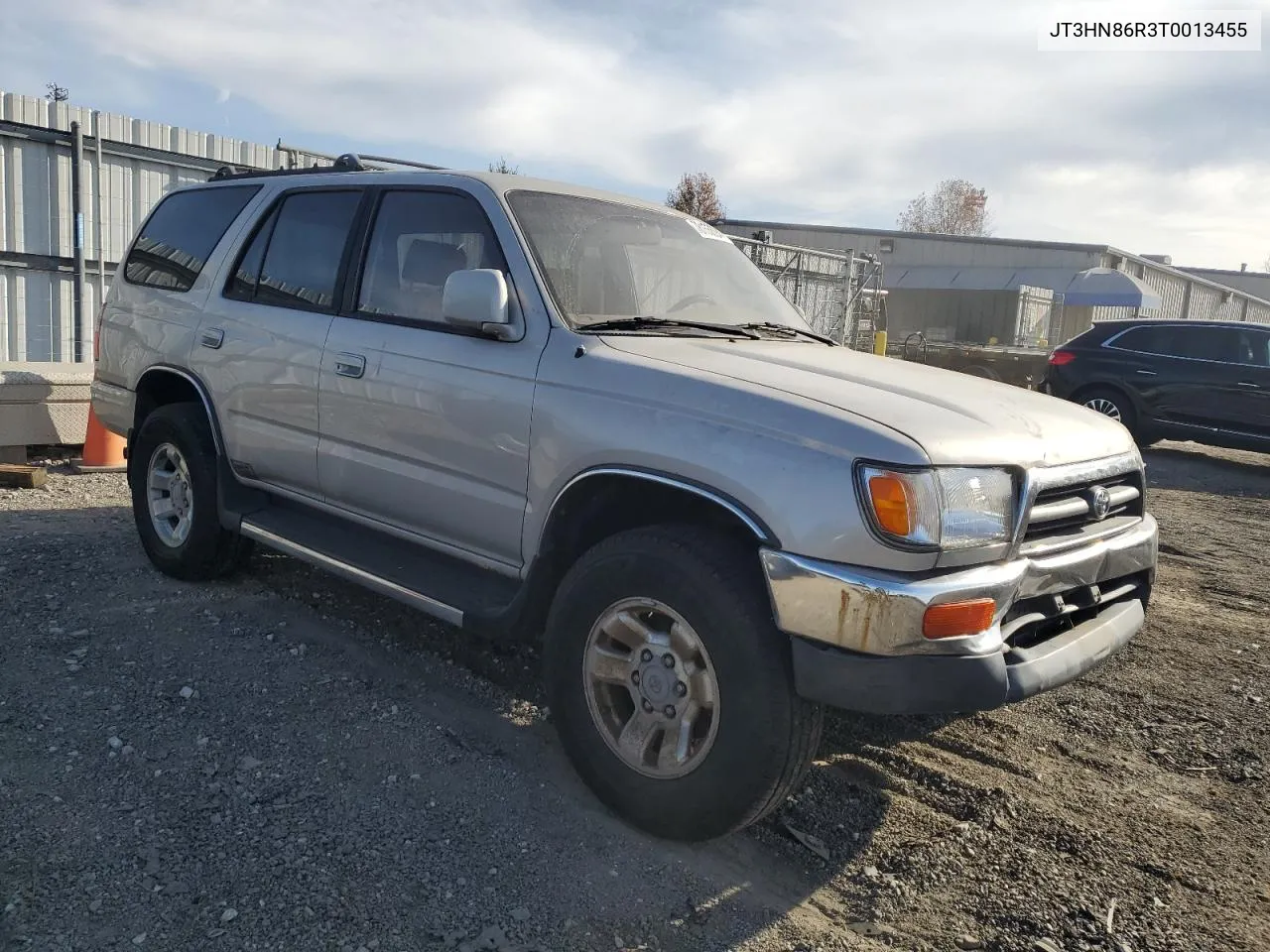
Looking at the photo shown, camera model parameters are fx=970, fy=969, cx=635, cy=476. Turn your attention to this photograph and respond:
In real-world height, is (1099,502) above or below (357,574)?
above

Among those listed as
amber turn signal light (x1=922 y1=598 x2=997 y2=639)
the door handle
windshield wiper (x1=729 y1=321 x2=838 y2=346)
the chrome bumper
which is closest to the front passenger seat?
the door handle

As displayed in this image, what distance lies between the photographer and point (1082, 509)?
2965mm

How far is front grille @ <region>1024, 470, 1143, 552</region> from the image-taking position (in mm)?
2818

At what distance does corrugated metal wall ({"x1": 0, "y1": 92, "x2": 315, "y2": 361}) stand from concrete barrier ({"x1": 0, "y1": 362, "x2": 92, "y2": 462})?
2.72 metres

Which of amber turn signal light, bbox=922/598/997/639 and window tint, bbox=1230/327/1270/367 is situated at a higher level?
window tint, bbox=1230/327/1270/367

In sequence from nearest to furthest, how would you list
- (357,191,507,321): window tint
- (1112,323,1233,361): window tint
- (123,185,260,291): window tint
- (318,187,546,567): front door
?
(318,187,546,567): front door → (357,191,507,321): window tint → (123,185,260,291): window tint → (1112,323,1233,361): window tint

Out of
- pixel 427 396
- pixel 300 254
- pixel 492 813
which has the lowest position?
pixel 492 813

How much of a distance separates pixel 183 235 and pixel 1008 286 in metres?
32.3

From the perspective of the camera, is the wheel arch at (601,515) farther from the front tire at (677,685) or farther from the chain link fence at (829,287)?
the chain link fence at (829,287)

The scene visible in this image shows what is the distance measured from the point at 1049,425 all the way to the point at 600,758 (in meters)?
1.75

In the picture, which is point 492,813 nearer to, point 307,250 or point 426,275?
point 426,275

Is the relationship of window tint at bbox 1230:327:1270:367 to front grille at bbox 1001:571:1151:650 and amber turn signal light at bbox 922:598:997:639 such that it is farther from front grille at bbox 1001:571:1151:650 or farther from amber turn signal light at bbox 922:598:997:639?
amber turn signal light at bbox 922:598:997:639

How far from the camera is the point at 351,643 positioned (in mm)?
4340

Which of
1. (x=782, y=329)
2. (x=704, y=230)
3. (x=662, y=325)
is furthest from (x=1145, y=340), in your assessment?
(x=662, y=325)
